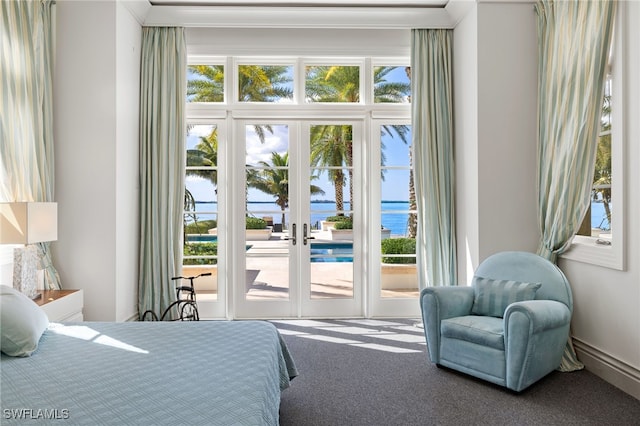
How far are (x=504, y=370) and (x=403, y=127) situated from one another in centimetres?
281

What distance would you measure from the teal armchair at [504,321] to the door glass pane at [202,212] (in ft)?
8.10

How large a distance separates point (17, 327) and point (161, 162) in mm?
2531

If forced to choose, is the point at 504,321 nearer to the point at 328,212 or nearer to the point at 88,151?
the point at 328,212

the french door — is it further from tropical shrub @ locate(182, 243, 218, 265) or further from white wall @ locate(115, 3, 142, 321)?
white wall @ locate(115, 3, 142, 321)

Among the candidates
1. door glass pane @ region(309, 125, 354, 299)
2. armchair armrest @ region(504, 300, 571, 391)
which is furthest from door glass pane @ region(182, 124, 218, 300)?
armchair armrest @ region(504, 300, 571, 391)

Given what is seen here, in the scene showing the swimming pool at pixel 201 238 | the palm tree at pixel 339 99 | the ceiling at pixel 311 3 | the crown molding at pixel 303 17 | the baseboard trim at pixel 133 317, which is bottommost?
the baseboard trim at pixel 133 317

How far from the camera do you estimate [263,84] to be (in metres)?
4.66

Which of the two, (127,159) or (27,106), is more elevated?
(27,106)

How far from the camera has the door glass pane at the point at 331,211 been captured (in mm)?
4664

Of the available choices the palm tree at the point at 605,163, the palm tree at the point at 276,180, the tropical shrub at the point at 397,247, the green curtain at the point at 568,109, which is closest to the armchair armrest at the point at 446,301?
the green curtain at the point at 568,109

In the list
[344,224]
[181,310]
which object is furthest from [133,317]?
[344,224]

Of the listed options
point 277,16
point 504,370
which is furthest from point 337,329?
point 277,16

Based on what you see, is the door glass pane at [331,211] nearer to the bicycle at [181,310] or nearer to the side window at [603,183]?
the bicycle at [181,310]

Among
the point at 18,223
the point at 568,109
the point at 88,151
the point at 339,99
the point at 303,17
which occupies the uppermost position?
the point at 303,17
